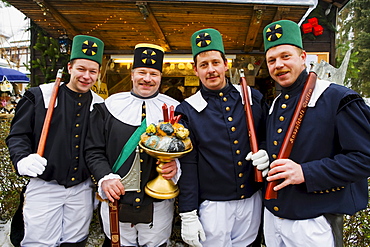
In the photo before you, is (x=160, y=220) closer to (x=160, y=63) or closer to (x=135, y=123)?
(x=135, y=123)

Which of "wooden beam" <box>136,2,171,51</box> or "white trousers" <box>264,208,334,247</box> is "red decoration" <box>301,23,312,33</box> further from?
"white trousers" <box>264,208,334,247</box>

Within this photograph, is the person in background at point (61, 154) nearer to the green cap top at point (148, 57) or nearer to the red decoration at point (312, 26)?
the green cap top at point (148, 57)

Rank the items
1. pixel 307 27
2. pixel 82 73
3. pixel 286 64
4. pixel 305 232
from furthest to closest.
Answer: pixel 307 27 → pixel 82 73 → pixel 286 64 → pixel 305 232

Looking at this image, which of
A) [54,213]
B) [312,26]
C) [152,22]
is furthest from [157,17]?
[312,26]

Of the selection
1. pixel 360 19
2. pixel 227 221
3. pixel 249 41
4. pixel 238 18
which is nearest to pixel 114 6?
pixel 238 18

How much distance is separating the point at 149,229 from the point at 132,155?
0.62 m

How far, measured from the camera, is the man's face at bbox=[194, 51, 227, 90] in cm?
213

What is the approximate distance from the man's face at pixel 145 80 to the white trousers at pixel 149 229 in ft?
3.08

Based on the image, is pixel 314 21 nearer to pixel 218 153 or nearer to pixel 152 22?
pixel 152 22

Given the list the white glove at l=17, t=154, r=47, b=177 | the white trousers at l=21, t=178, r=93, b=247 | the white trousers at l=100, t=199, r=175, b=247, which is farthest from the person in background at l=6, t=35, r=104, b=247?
the white trousers at l=100, t=199, r=175, b=247

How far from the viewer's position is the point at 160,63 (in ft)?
7.88

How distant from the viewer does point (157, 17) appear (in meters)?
4.11

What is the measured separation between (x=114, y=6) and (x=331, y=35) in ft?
14.9

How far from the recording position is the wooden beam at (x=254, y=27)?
3.68 metres
